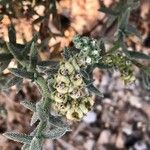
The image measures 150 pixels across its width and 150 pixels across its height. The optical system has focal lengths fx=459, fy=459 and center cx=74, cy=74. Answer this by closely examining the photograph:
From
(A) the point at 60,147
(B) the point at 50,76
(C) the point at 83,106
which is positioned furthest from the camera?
(A) the point at 60,147

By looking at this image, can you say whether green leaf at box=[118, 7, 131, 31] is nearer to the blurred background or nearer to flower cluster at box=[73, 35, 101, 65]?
flower cluster at box=[73, 35, 101, 65]

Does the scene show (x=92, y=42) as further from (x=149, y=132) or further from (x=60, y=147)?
(x=149, y=132)

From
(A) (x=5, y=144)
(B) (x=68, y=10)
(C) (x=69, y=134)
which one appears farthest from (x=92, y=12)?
(A) (x=5, y=144)

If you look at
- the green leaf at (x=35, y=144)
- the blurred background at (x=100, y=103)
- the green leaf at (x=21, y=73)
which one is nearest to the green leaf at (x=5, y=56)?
the green leaf at (x=21, y=73)

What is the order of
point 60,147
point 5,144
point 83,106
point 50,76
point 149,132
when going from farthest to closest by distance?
point 149,132 < point 60,147 < point 5,144 < point 50,76 < point 83,106

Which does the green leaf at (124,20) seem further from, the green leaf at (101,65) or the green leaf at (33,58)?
the green leaf at (33,58)

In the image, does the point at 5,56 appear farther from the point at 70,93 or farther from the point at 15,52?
the point at 70,93

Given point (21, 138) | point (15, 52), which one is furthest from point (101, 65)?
point (21, 138)

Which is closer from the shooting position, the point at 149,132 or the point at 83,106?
the point at 83,106

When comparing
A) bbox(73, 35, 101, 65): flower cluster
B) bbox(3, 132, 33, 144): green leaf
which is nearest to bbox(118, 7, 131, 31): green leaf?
bbox(73, 35, 101, 65): flower cluster
